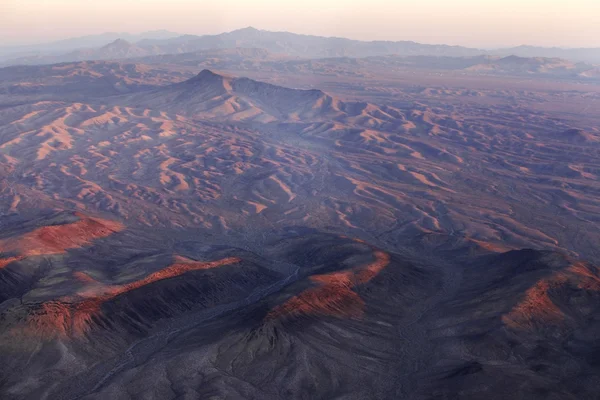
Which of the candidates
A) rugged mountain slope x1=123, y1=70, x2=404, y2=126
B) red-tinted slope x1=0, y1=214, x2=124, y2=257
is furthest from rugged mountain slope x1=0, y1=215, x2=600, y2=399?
rugged mountain slope x1=123, y1=70, x2=404, y2=126

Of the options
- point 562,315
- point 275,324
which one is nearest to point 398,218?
point 562,315

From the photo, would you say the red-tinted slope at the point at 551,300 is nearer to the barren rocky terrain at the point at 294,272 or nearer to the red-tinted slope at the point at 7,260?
the barren rocky terrain at the point at 294,272

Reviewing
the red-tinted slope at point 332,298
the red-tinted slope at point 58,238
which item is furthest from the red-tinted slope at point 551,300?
the red-tinted slope at point 58,238

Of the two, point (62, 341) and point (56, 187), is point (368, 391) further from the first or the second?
point (56, 187)

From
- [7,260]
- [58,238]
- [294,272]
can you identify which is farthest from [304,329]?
[58,238]

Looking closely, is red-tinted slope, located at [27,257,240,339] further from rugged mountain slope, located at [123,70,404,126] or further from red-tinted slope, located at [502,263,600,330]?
rugged mountain slope, located at [123,70,404,126]

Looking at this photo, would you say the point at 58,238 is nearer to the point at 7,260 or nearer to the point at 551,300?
the point at 7,260

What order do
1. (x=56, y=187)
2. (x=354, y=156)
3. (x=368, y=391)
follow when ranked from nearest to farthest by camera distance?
1. (x=368, y=391)
2. (x=56, y=187)
3. (x=354, y=156)
